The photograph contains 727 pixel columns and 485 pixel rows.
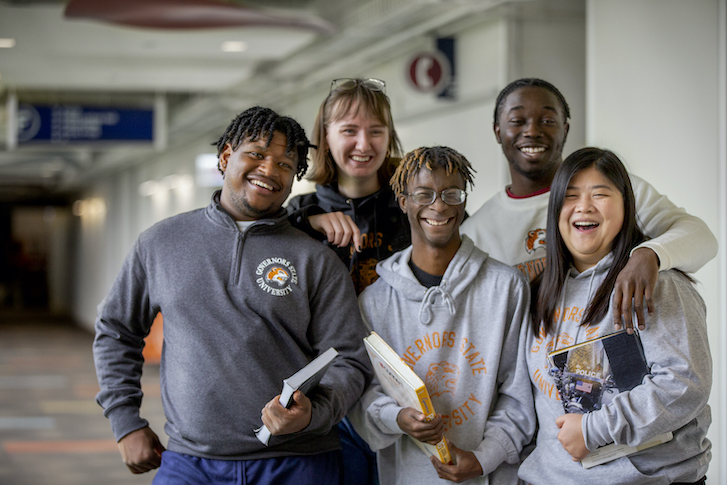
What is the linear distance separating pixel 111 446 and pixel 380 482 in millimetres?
4604

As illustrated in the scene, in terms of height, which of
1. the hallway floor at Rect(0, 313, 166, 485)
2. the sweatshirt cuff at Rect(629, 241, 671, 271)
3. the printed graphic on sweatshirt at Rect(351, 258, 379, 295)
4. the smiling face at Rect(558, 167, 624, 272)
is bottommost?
the hallway floor at Rect(0, 313, 166, 485)

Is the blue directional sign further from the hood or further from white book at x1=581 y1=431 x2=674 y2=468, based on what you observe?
white book at x1=581 y1=431 x2=674 y2=468

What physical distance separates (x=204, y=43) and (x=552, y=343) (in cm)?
567

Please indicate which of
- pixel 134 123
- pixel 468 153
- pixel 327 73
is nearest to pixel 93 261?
pixel 134 123

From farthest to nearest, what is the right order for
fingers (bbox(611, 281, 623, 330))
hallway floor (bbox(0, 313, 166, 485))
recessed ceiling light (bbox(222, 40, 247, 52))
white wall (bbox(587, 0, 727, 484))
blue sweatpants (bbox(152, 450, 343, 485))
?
recessed ceiling light (bbox(222, 40, 247, 52)) → hallway floor (bbox(0, 313, 166, 485)) → white wall (bbox(587, 0, 727, 484)) → blue sweatpants (bbox(152, 450, 343, 485)) → fingers (bbox(611, 281, 623, 330))

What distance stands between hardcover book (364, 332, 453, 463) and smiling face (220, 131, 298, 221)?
1.66 ft

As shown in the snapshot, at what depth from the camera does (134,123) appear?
8.33 metres

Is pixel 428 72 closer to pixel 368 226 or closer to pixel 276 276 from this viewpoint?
pixel 368 226

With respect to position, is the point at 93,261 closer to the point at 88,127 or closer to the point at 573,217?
the point at 88,127

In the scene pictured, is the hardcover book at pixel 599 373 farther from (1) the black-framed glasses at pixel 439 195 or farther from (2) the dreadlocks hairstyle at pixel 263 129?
(2) the dreadlocks hairstyle at pixel 263 129

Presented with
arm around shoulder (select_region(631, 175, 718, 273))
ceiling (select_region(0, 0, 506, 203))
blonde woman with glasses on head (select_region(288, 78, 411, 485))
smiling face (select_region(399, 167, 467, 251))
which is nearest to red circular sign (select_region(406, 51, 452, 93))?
ceiling (select_region(0, 0, 506, 203))

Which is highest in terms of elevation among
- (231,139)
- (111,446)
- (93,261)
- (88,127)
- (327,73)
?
(327,73)

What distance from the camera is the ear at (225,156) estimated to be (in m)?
2.03

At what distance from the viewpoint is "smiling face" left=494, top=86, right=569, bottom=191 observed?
225 centimetres
